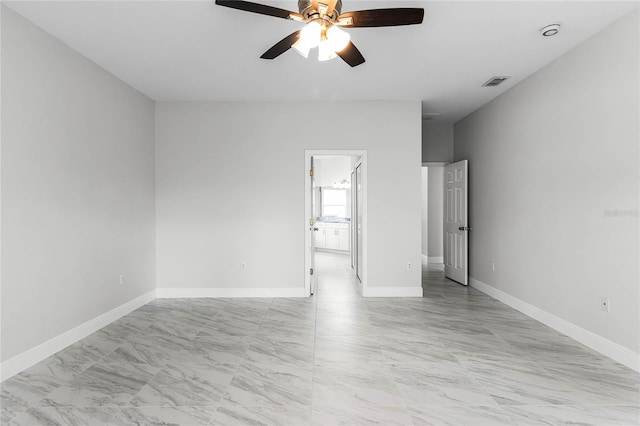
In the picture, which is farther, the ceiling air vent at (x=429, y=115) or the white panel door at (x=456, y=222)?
the white panel door at (x=456, y=222)

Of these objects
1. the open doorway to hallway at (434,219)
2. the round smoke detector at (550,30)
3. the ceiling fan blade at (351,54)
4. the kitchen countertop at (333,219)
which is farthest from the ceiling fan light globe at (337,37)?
the kitchen countertop at (333,219)

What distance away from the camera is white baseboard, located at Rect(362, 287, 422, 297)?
500cm

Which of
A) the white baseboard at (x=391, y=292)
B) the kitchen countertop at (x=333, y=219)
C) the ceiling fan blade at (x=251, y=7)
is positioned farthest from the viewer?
the kitchen countertop at (x=333, y=219)

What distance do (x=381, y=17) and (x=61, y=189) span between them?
3.07m

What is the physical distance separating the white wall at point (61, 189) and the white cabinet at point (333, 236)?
599cm

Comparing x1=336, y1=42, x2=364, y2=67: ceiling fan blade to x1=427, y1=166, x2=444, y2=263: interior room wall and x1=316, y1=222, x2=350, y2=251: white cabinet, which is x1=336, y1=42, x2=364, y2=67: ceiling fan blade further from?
x1=316, y1=222, x2=350, y2=251: white cabinet

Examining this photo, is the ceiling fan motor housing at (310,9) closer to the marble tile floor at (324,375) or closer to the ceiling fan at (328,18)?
the ceiling fan at (328,18)

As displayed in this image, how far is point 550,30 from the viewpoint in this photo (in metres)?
2.99

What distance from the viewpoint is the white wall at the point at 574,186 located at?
9.23 feet

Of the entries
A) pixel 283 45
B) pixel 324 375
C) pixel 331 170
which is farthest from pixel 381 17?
pixel 331 170

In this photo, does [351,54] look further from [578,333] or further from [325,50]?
[578,333]

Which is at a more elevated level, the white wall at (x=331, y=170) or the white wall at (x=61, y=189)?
the white wall at (x=331, y=170)

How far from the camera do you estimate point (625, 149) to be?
2.83 meters

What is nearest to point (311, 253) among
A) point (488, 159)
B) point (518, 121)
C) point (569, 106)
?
point (488, 159)
